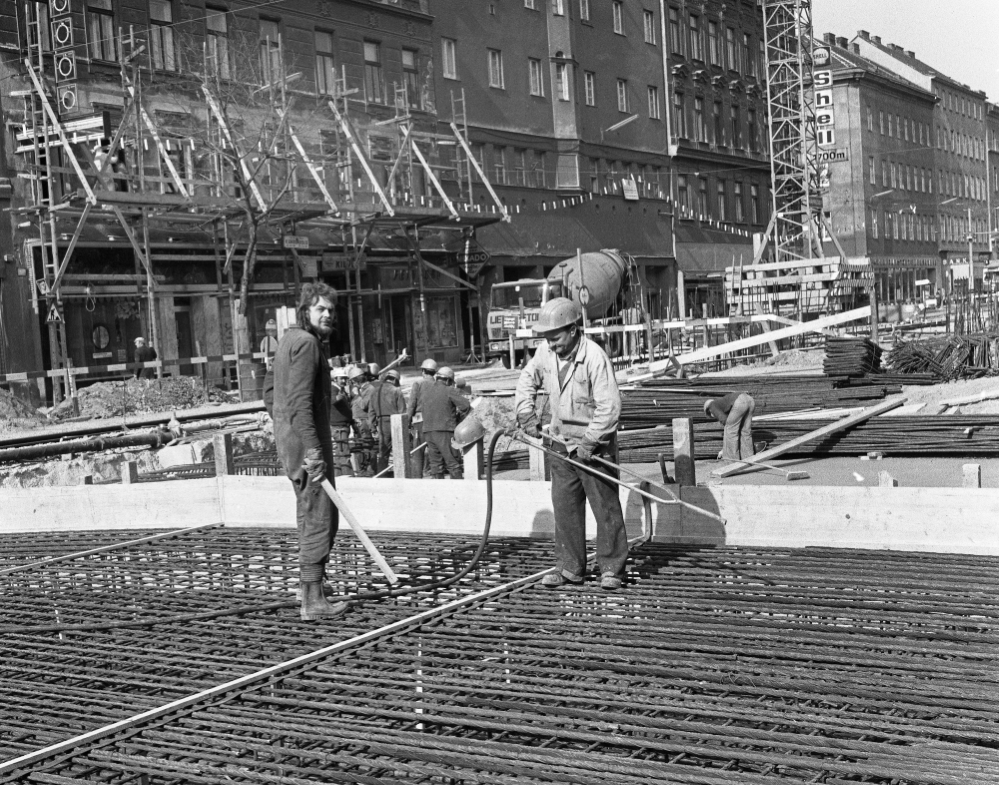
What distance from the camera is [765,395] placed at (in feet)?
69.6

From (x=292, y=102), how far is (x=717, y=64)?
105 feet

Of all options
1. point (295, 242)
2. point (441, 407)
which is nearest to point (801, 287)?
point (295, 242)

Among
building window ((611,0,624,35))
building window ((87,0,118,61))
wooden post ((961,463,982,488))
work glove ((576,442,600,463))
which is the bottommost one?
wooden post ((961,463,982,488))

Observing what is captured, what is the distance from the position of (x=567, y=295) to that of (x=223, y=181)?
922cm

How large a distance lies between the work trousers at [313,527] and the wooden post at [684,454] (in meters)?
2.89

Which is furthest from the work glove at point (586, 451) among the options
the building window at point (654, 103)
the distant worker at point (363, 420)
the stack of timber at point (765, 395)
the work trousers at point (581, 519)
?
the building window at point (654, 103)

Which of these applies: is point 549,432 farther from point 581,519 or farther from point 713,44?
point 713,44

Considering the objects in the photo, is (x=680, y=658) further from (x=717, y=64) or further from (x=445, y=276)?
(x=717, y=64)

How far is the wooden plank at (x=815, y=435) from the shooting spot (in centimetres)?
1427

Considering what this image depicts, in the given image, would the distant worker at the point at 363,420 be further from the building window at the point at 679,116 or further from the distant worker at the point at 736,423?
the building window at the point at 679,116

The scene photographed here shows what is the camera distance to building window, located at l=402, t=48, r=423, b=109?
137 ft

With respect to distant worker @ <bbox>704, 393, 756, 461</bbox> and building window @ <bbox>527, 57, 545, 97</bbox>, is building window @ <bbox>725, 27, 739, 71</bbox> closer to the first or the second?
building window @ <bbox>527, 57, 545, 97</bbox>

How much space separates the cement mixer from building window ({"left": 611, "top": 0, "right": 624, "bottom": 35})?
62.5 feet

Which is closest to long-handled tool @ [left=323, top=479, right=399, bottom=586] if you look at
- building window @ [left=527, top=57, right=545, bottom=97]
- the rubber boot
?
the rubber boot
